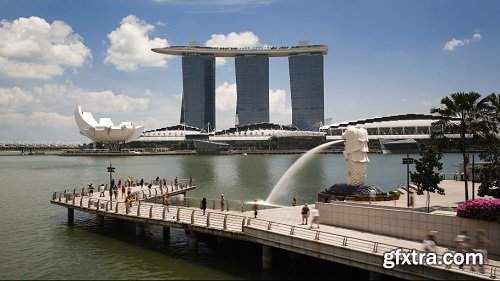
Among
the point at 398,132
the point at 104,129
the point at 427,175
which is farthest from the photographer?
the point at 398,132

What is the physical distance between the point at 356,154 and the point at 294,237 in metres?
10.7

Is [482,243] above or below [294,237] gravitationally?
above

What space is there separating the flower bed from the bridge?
5.74 feet

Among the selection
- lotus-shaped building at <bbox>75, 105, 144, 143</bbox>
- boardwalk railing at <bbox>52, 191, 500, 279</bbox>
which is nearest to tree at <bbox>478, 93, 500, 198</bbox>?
boardwalk railing at <bbox>52, 191, 500, 279</bbox>

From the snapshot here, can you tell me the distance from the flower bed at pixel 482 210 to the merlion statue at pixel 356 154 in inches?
430

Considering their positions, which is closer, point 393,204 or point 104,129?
point 393,204

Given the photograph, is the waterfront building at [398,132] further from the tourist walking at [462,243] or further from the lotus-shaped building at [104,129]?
Result: the tourist walking at [462,243]

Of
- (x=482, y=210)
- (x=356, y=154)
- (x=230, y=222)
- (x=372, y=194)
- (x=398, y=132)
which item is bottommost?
(x=230, y=222)

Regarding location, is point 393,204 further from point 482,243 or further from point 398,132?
point 398,132

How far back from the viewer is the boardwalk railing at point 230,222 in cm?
1805

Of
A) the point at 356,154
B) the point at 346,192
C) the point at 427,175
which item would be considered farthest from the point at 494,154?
the point at 346,192

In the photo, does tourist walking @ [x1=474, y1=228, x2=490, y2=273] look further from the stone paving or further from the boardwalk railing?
the boardwalk railing

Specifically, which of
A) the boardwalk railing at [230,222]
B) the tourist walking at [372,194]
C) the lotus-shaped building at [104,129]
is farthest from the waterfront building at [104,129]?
the tourist walking at [372,194]

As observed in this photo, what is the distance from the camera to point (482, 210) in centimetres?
1784
